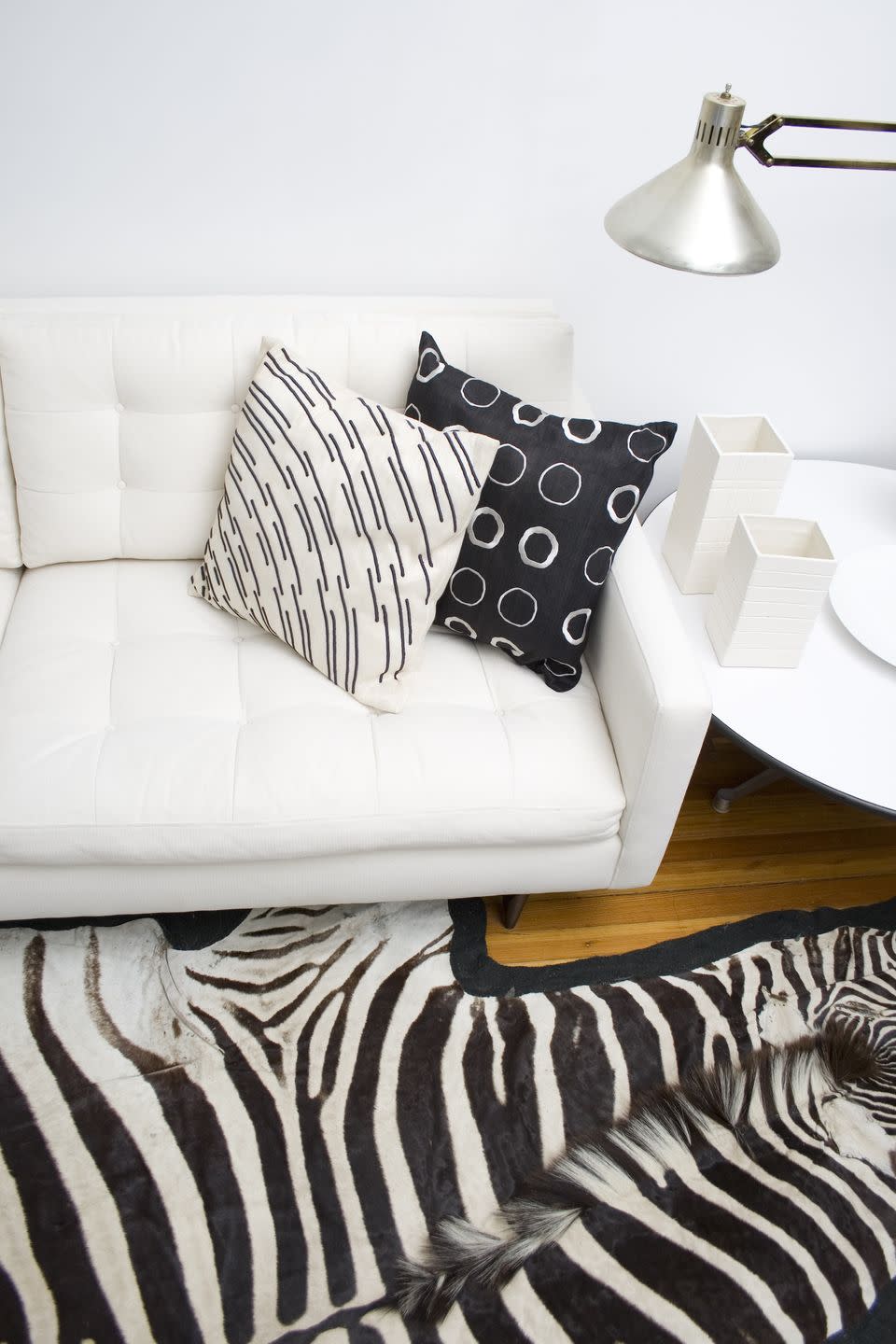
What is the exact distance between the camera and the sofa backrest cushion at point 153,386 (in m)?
1.57

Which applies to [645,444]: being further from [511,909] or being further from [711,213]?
[511,909]

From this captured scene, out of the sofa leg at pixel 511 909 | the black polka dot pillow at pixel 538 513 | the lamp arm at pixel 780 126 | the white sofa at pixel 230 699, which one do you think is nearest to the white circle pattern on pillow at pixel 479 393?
the black polka dot pillow at pixel 538 513

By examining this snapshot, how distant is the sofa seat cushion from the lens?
4.47 feet

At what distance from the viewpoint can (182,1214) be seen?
1351mm

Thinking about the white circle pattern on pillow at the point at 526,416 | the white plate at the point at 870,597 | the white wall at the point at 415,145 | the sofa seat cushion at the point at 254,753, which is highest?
the white wall at the point at 415,145

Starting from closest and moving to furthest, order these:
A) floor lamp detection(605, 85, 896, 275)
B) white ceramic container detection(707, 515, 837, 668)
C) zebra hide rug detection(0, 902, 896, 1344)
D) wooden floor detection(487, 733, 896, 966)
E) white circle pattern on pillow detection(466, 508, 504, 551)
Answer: floor lamp detection(605, 85, 896, 275) < zebra hide rug detection(0, 902, 896, 1344) < white ceramic container detection(707, 515, 837, 668) < white circle pattern on pillow detection(466, 508, 504, 551) < wooden floor detection(487, 733, 896, 966)

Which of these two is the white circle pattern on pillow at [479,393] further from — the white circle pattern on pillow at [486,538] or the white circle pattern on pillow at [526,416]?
the white circle pattern on pillow at [486,538]

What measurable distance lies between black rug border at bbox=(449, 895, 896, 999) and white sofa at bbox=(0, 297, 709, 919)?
0.56 feet

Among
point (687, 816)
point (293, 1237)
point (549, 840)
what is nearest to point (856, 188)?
point (687, 816)

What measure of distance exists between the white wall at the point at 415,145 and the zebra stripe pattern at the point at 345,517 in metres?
0.37

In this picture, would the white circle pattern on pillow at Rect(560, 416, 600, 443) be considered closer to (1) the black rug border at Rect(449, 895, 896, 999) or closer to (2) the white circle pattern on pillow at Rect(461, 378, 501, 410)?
(2) the white circle pattern on pillow at Rect(461, 378, 501, 410)

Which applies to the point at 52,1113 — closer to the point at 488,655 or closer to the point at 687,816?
the point at 488,655

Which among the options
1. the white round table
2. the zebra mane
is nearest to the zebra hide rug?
the zebra mane

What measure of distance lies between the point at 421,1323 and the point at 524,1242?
17 cm
